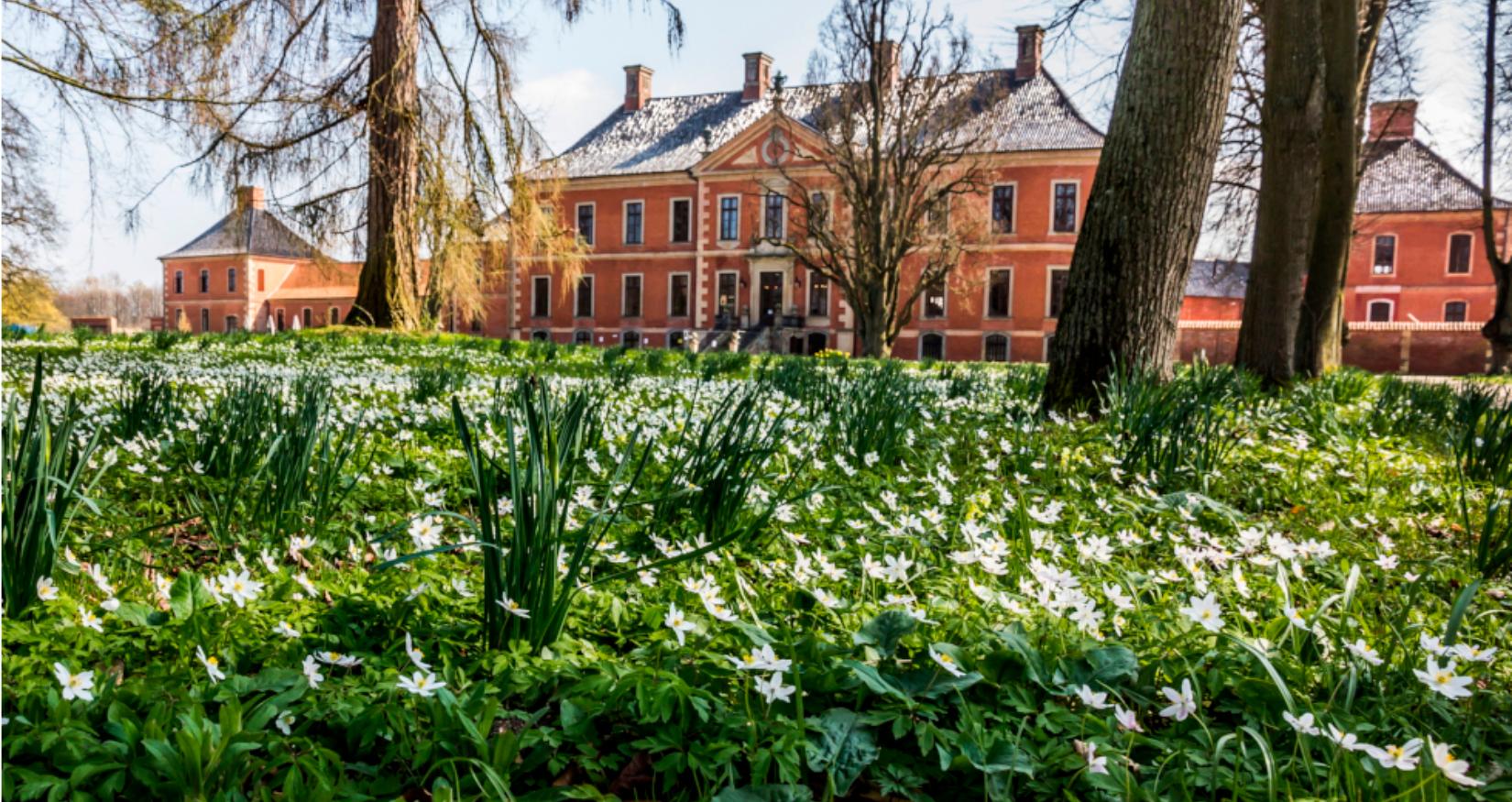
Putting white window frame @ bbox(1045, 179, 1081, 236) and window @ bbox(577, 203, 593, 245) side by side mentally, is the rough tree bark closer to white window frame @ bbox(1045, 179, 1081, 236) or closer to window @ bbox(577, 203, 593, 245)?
white window frame @ bbox(1045, 179, 1081, 236)

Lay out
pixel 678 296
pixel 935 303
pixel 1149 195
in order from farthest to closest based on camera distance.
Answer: pixel 678 296
pixel 935 303
pixel 1149 195

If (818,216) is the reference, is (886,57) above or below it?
above

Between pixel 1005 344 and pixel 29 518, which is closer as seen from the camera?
pixel 29 518

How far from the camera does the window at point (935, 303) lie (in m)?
34.0

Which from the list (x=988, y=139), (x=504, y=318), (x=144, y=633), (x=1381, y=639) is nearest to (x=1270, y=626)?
(x=1381, y=639)

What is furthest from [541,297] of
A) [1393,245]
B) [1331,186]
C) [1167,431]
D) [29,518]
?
[29,518]

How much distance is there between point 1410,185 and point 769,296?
2505cm

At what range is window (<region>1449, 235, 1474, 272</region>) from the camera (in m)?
35.1

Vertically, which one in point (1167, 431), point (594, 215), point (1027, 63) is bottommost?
point (1167, 431)

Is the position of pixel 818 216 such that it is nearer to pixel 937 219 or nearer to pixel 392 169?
pixel 937 219

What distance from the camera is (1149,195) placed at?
5031mm

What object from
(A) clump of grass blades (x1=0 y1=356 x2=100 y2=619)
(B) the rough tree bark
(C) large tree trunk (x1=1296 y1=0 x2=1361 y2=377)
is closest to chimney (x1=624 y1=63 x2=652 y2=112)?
(B) the rough tree bark

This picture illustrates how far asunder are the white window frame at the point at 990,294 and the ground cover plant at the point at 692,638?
3073cm

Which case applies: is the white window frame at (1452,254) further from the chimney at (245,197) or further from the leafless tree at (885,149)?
the chimney at (245,197)
